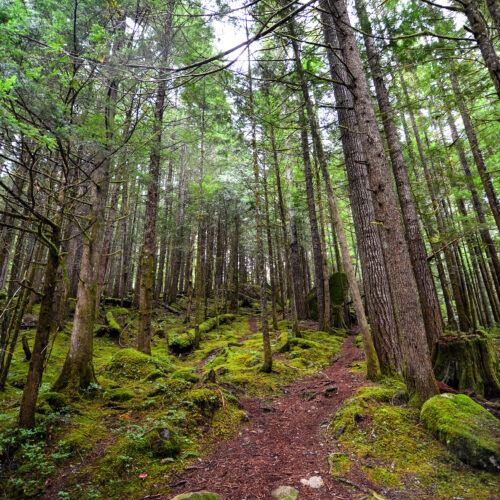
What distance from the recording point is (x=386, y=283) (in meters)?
6.86

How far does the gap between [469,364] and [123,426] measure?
262 inches

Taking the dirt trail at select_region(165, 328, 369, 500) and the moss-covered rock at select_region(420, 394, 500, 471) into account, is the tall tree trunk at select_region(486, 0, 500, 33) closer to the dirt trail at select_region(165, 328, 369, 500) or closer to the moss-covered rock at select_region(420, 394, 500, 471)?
the moss-covered rock at select_region(420, 394, 500, 471)

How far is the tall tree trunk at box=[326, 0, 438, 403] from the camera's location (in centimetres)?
436

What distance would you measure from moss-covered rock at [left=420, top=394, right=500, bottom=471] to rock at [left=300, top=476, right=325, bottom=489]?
5.35ft

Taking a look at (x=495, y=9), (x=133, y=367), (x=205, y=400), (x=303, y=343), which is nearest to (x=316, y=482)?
(x=205, y=400)

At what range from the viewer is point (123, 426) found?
4.74 metres

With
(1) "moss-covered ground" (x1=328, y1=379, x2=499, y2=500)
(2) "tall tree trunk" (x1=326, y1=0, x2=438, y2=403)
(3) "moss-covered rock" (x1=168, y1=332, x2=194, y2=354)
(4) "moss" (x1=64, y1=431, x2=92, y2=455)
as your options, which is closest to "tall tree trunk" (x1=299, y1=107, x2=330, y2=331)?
(3) "moss-covered rock" (x1=168, y1=332, x2=194, y2=354)

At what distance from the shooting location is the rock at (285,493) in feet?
10.1

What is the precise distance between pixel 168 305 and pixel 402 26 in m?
19.6

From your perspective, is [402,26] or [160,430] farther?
[402,26]

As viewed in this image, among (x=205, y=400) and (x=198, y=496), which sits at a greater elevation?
(x=205, y=400)

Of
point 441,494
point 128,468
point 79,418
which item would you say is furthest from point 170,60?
Answer: point 441,494

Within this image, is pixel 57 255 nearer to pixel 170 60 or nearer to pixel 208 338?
pixel 170 60

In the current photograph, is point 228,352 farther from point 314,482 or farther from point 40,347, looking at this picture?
point 314,482
